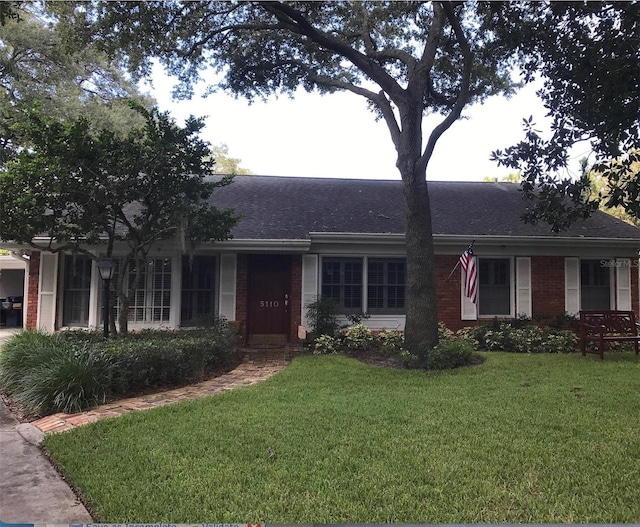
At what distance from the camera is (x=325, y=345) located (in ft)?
30.5

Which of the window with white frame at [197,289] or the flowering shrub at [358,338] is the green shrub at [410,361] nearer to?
the flowering shrub at [358,338]

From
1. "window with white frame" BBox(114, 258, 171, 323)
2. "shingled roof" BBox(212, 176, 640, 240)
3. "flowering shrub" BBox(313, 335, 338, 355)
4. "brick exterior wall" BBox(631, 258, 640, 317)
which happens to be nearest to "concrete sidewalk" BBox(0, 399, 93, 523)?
"flowering shrub" BBox(313, 335, 338, 355)

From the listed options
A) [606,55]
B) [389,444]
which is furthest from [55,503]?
[606,55]

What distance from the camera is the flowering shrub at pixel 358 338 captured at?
9.45 meters

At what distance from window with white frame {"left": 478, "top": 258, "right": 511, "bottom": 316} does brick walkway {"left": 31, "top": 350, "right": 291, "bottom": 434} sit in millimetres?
5185

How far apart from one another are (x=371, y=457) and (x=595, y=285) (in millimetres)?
10235

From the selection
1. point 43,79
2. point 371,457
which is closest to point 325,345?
point 371,457

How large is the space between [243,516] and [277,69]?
10.3 meters

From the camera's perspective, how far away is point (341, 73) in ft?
36.8

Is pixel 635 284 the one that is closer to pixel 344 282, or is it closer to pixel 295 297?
pixel 344 282

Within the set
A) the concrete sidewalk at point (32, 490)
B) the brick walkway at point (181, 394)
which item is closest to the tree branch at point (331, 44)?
the brick walkway at point (181, 394)

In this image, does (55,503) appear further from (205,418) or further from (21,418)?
(21,418)

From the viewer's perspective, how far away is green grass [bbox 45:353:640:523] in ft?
9.54

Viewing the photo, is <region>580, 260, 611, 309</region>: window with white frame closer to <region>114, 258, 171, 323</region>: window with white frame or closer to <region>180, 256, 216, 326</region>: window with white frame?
<region>180, 256, 216, 326</region>: window with white frame
